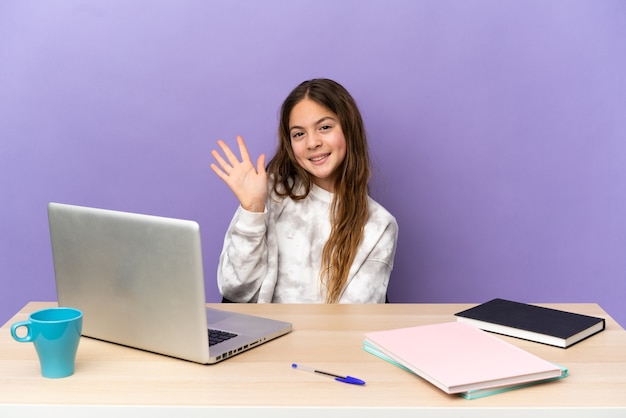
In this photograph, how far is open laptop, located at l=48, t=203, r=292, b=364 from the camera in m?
1.19

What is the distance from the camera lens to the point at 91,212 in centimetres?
129

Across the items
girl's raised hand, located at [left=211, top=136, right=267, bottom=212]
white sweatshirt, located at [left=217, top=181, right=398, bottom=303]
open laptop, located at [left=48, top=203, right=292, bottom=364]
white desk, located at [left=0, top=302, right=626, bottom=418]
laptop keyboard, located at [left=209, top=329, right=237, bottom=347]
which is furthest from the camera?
white sweatshirt, located at [left=217, top=181, right=398, bottom=303]

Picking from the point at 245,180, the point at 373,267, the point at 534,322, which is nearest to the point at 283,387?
the point at 534,322

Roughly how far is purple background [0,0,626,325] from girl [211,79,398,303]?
13.8 inches

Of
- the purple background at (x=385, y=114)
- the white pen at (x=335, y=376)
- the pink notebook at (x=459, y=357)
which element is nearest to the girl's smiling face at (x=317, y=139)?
the purple background at (x=385, y=114)

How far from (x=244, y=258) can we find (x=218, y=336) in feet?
2.06

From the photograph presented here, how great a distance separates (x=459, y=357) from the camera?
1211 millimetres

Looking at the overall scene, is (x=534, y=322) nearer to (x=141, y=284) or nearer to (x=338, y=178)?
(x=141, y=284)

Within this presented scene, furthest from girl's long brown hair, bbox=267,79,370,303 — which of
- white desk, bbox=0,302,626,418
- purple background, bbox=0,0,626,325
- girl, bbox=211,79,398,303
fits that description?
white desk, bbox=0,302,626,418

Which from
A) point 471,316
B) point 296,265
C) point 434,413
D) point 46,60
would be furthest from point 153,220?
point 46,60

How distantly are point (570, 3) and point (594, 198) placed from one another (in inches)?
26.4

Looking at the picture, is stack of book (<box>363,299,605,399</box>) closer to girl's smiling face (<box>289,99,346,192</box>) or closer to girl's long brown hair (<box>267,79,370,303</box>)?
girl's long brown hair (<box>267,79,370,303</box>)

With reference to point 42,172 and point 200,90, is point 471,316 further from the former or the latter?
point 42,172

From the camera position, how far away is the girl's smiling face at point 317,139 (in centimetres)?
215
